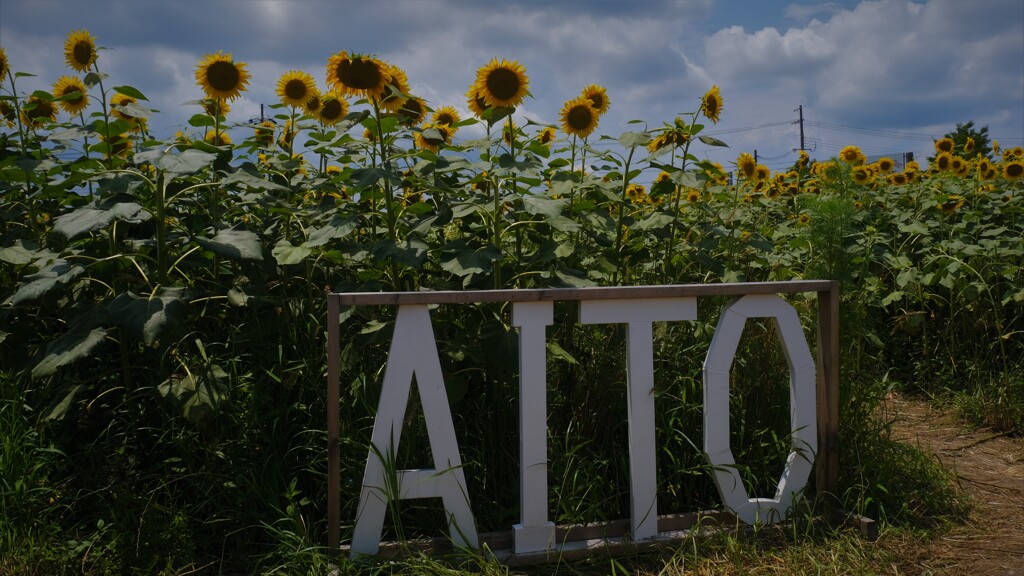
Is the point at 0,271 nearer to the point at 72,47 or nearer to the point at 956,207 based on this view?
the point at 72,47

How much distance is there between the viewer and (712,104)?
3.31m

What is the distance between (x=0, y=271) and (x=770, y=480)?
3.14 m

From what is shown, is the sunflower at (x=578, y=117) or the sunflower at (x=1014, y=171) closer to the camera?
the sunflower at (x=578, y=117)

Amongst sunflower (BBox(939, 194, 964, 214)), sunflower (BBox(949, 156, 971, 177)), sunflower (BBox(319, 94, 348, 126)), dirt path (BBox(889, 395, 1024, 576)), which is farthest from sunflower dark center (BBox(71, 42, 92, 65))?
sunflower (BBox(949, 156, 971, 177))

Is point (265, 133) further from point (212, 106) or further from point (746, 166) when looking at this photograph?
point (746, 166)

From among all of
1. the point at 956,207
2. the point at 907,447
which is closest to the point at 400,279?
the point at 907,447

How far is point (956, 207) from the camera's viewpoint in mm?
5449

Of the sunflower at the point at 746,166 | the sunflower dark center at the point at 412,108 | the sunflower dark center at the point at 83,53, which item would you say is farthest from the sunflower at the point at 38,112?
the sunflower at the point at 746,166

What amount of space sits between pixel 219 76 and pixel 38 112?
1076 millimetres

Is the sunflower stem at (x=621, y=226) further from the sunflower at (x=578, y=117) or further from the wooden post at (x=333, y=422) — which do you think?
the wooden post at (x=333, y=422)

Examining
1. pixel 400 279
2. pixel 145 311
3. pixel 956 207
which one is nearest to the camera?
pixel 145 311

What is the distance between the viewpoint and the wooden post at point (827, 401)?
2857 millimetres

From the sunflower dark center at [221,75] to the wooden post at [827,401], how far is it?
2.39 metres

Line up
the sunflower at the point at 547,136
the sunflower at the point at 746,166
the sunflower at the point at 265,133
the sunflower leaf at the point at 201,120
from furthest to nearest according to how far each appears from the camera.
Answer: the sunflower at the point at 746,166 → the sunflower at the point at 547,136 → the sunflower at the point at 265,133 → the sunflower leaf at the point at 201,120
